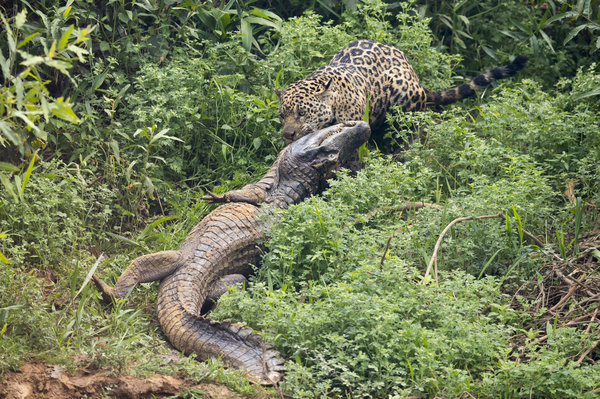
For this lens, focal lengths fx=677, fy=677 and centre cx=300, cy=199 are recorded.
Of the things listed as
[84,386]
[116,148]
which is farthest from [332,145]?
[84,386]

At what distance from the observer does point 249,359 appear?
4.12m

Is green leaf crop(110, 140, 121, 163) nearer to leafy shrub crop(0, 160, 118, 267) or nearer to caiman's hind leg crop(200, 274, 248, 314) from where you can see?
leafy shrub crop(0, 160, 118, 267)

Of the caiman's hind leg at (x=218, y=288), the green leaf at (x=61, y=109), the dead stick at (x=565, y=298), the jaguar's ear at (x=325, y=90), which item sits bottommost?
the caiman's hind leg at (x=218, y=288)

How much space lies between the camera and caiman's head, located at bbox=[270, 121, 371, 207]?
5.94 metres

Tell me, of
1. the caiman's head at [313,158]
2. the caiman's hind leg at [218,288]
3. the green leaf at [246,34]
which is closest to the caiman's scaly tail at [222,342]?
the caiman's hind leg at [218,288]


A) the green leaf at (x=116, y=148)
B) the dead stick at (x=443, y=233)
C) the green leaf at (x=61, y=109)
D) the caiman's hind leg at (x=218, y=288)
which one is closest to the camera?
the green leaf at (x=61, y=109)

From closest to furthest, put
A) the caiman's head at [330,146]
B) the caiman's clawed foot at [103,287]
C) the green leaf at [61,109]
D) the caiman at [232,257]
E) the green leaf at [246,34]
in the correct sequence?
the green leaf at [61,109] < the caiman at [232,257] < the caiman's clawed foot at [103,287] < the caiman's head at [330,146] < the green leaf at [246,34]

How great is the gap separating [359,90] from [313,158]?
1298 mm

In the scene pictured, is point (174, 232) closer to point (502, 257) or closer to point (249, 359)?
point (249, 359)

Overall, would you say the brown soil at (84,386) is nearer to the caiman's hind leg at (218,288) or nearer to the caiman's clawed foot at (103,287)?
the caiman's clawed foot at (103,287)

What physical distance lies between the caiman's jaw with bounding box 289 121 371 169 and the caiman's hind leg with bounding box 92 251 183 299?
1.65 metres

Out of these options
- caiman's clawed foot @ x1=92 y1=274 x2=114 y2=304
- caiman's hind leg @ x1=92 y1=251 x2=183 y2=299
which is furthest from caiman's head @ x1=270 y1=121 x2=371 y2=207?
caiman's clawed foot @ x1=92 y1=274 x2=114 y2=304

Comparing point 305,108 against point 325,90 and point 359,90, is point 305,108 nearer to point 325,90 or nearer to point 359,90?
point 325,90

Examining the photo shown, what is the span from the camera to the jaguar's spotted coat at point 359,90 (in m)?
6.58
